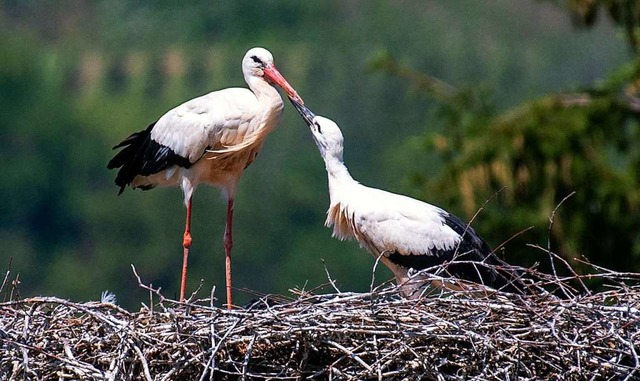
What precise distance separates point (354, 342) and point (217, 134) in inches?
90.6

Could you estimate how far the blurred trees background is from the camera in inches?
1055

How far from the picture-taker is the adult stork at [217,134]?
351 inches

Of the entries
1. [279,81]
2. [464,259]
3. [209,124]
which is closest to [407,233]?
[464,259]

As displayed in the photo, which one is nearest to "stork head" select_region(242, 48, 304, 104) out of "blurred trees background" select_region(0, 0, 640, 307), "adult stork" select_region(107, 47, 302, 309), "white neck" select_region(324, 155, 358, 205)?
"adult stork" select_region(107, 47, 302, 309)

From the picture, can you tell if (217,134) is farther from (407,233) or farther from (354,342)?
(354,342)

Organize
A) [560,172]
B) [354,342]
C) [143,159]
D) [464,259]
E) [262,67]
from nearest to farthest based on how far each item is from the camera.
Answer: [354,342] → [464,259] → [262,67] → [143,159] → [560,172]

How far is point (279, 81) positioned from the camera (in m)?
8.92

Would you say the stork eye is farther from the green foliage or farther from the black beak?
the green foliage

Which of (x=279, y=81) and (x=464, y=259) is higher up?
(x=279, y=81)

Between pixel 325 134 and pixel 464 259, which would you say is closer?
pixel 464 259

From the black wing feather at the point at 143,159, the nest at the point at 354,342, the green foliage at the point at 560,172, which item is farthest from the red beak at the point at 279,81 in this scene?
the green foliage at the point at 560,172

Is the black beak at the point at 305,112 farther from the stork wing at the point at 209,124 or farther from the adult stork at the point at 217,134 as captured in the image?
the stork wing at the point at 209,124

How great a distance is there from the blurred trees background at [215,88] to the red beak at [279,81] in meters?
9.07

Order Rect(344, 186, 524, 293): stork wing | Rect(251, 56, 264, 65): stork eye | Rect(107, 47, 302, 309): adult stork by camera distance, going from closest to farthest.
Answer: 1. Rect(344, 186, 524, 293): stork wing
2. Rect(107, 47, 302, 309): adult stork
3. Rect(251, 56, 264, 65): stork eye
